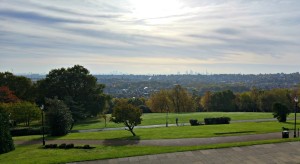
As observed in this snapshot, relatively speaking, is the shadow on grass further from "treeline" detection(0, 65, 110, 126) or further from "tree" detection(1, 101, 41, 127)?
"treeline" detection(0, 65, 110, 126)

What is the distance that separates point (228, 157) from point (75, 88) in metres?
47.2

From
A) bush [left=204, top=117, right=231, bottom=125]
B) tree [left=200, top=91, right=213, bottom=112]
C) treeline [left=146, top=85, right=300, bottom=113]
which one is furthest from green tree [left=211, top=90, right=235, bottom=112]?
bush [left=204, top=117, right=231, bottom=125]

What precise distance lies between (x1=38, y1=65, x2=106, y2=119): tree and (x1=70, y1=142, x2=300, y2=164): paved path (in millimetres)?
40711

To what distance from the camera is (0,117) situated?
26938 millimetres

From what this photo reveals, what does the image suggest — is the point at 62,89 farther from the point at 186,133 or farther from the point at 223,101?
the point at 223,101

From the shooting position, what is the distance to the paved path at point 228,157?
17.2m

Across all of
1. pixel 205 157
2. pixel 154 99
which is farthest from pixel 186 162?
pixel 154 99

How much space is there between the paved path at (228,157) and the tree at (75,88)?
4071 cm

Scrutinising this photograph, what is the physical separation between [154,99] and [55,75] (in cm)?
3744

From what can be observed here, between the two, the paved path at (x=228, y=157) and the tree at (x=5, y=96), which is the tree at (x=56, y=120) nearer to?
the tree at (x=5, y=96)

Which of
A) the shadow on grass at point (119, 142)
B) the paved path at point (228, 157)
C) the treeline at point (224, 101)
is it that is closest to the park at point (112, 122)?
the shadow on grass at point (119, 142)

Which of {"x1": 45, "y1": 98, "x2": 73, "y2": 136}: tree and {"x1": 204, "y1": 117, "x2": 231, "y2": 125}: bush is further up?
{"x1": 45, "y1": 98, "x2": 73, "y2": 136}: tree

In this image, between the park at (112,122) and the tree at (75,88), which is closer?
the park at (112,122)

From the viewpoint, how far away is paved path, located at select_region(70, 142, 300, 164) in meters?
17.2
